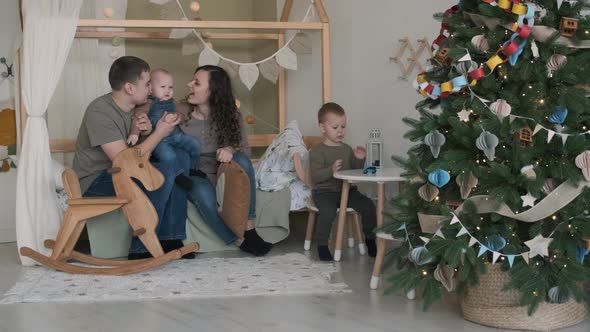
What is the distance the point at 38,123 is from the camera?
14.6 feet

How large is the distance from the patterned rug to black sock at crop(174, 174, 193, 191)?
41 centimetres

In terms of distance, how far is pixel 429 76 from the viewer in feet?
9.86

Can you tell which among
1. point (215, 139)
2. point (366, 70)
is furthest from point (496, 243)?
point (366, 70)

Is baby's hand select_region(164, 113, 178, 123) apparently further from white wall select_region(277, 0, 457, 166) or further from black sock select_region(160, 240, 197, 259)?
white wall select_region(277, 0, 457, 166)

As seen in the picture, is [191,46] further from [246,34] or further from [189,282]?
[189,282]

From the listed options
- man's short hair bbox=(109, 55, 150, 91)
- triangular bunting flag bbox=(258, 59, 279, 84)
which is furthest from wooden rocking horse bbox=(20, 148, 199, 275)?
triangular bunting flag bbox=(258, 59, 279, 84)

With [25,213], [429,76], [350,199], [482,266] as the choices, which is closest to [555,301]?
[482,266]

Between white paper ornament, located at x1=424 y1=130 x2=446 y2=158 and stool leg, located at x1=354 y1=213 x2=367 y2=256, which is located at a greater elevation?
white paper ornament, located at x1=424 y1=130 x2=446 y2=158

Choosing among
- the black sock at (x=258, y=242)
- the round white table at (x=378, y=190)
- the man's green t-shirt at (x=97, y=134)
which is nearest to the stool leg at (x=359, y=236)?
the round white table at (x=378, y=190)

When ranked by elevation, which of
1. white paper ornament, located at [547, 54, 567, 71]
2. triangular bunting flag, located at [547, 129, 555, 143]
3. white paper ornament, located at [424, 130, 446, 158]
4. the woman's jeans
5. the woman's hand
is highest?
white paper ornament, located at [547, 54, 567, 71]

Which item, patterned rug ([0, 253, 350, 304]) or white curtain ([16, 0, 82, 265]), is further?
white curtain ([16, 0, 82, 265])

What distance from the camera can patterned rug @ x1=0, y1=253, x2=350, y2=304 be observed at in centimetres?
352

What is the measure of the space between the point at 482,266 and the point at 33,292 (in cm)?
199

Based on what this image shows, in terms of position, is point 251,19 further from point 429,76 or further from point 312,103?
point 429,76
